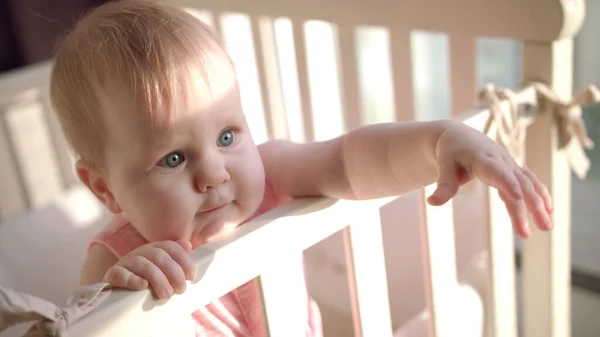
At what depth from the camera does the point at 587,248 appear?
130cm

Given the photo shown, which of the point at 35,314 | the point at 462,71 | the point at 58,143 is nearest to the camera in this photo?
the point at 35,314

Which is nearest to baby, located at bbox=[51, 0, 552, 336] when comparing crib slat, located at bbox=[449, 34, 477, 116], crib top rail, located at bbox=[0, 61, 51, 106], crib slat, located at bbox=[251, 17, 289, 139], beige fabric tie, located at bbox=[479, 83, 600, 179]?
beige fabric tie, located at bbox=[479, 83, 600, 179]

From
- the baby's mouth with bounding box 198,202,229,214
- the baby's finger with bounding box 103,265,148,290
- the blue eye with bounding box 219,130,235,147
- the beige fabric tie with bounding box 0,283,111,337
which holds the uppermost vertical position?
the blue eye with bounding box 219,130,235,147

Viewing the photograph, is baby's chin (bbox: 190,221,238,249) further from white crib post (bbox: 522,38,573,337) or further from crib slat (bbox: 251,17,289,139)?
crib slat (bbox: 251,17,289,139)

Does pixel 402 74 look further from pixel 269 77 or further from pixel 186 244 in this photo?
pixel 186 244

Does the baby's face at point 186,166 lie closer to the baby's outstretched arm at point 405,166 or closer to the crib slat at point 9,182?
the baby's outstretched arm at point 405,166

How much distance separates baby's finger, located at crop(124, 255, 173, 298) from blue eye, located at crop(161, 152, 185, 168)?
0.38ft

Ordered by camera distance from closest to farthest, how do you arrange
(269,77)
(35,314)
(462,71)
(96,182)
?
(35,314), (96,182), (462,71), (269,77)

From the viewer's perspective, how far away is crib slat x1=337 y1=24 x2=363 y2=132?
3.71ft

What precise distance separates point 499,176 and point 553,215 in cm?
41

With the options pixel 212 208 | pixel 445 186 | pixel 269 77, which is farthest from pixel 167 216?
pixel 269 77

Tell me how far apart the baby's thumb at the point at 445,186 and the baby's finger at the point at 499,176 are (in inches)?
0.7

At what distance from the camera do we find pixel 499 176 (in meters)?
0.47

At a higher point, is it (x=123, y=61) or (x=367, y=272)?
(x=123, y=61)
